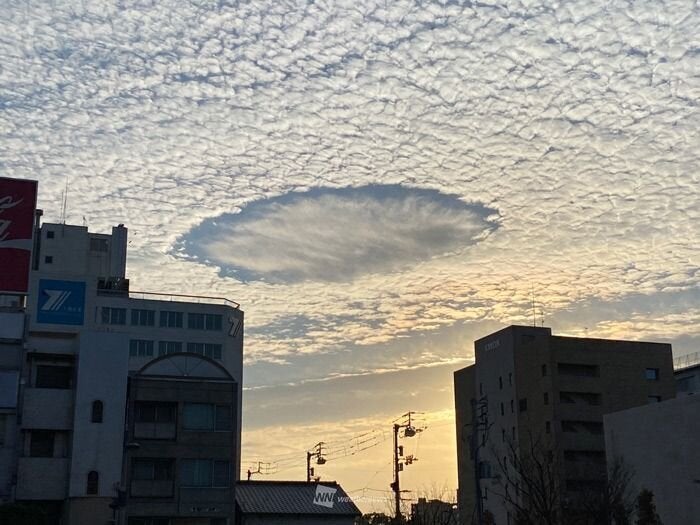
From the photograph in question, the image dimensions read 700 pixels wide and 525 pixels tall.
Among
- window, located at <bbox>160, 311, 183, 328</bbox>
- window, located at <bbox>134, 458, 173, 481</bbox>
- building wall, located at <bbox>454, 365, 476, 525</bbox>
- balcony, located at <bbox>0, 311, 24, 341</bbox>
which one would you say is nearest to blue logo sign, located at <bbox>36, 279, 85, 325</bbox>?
window, located at <bbox>160, 311, 183, 328</bbox>

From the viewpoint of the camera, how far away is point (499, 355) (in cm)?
10800

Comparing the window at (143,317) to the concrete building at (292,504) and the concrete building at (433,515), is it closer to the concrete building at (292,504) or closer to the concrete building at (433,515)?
the concrete building at (433,515)

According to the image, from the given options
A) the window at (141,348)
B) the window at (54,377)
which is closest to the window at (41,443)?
the window at (54,377)

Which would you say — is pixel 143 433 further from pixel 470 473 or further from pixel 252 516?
pixel 470 473

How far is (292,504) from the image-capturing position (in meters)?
67.2

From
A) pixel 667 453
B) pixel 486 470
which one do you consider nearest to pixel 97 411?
pixel 667 453

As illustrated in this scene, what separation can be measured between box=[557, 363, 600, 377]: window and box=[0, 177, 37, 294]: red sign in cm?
6218

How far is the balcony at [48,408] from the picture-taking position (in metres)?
58.9

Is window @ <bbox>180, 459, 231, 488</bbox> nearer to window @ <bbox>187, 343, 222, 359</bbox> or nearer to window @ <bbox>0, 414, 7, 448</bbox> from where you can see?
window @ <bbox>0, 414, 7, 448</bbox>

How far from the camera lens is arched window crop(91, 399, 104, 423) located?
2352 inches

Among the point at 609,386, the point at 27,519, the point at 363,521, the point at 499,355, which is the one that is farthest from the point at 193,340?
the point at 27,519

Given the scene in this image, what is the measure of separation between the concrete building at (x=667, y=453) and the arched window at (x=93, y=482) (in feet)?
129

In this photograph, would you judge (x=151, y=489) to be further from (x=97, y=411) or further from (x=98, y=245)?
(x=98, y=245)

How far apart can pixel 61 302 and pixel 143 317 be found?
10.2 m
